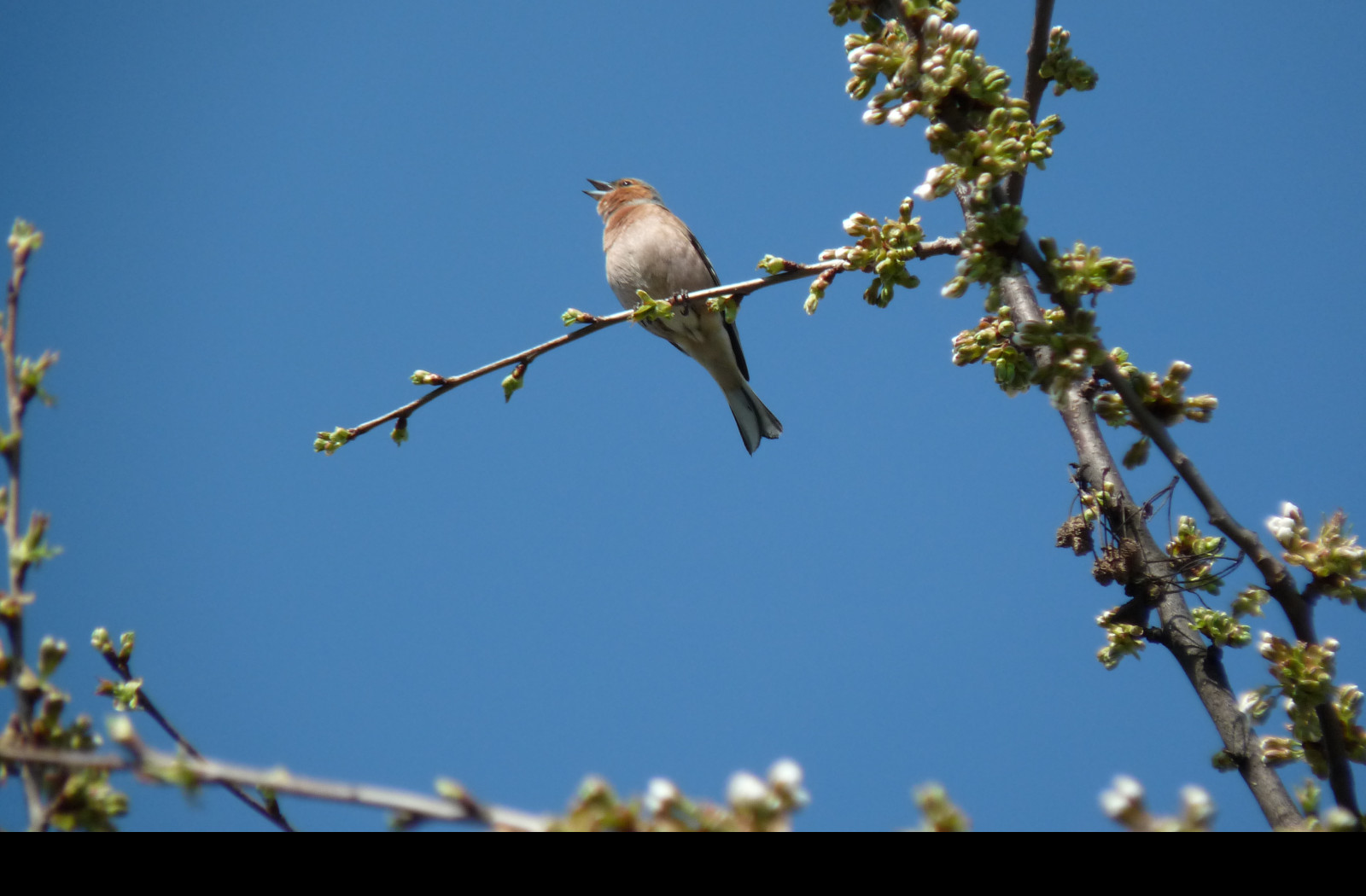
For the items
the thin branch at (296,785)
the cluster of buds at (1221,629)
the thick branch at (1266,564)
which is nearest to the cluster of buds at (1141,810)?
the thin branch at (296,785)

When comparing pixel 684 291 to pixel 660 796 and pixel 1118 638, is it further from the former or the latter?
pixel 660 796

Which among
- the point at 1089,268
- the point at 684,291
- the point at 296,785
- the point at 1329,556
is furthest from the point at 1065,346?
the point at 684,291

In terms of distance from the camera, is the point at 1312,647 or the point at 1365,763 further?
the point at 1365,763

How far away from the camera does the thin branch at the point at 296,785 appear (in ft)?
3.80

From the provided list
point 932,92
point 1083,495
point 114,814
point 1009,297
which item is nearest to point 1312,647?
point 1083,495

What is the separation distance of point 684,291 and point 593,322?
4.11m

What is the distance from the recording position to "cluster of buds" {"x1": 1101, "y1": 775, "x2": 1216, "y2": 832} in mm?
1394

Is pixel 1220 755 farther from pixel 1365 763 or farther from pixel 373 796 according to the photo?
pixel 373 796

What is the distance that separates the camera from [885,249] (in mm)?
3383

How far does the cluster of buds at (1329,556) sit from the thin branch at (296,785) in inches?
104

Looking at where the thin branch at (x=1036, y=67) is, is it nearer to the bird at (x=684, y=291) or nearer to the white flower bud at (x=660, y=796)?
the white flower bud at (x=660, y=796)

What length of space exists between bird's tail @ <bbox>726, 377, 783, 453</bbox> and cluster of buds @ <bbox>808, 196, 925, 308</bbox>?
191 inches

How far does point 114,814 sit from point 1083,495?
3.36m
